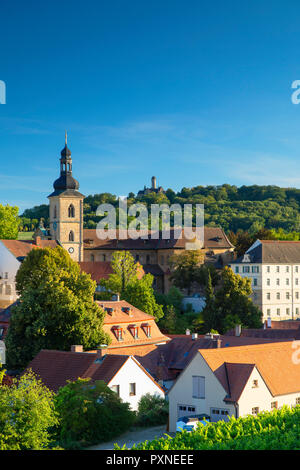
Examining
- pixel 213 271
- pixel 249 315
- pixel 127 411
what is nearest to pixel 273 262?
pixel 213 271

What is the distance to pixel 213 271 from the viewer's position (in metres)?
87.8

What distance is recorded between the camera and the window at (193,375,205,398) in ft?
137

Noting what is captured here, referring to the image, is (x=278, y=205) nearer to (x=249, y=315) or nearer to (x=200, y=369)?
(x=249, y=315)

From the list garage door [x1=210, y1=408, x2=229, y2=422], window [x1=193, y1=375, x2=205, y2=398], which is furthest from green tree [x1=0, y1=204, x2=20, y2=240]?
garage door [x1=210, y1=408, x2=229, y2=422]

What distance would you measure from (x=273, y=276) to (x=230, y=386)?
171 ft

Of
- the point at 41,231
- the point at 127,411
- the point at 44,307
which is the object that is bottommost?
the point at 127,411

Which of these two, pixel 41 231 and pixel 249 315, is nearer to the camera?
pixel 249 315

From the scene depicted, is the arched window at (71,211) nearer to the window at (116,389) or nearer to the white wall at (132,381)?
the white wall at (132,381)

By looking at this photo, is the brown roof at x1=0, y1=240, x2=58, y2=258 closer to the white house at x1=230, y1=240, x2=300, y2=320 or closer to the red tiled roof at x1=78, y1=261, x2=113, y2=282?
the red tiled roof at x1=78, y1=261, x2=113, y2=282

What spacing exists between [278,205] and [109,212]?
41359 millimetres

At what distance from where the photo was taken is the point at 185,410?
42.0m

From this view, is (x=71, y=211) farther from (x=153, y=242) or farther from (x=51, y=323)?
(x=51, y=323)

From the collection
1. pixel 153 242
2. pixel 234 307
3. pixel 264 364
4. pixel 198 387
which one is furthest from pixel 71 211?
pixel 198 387
